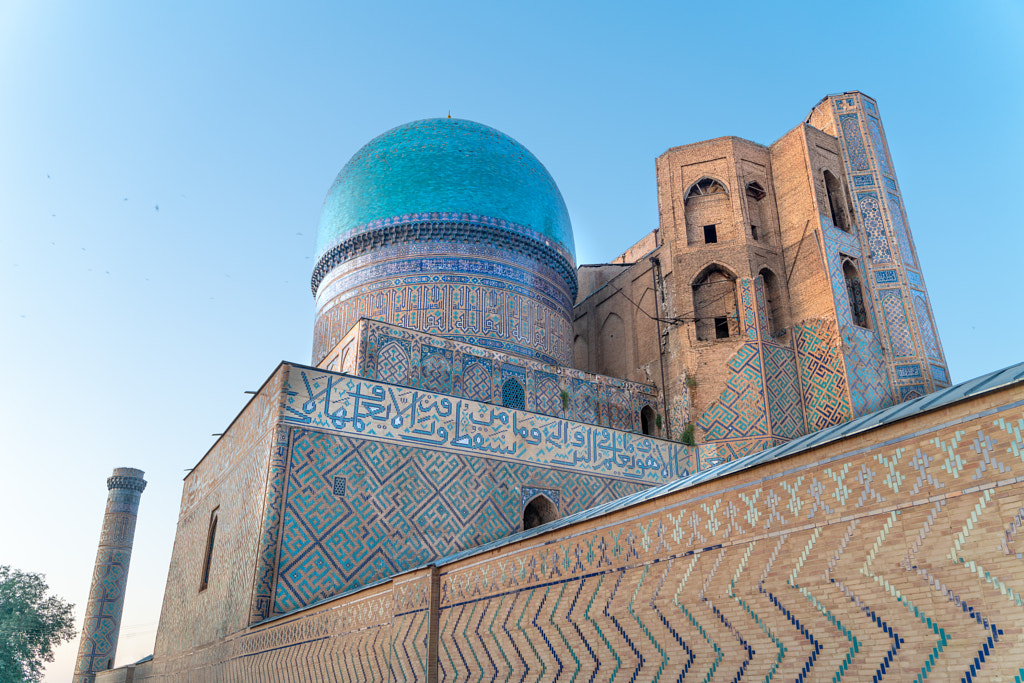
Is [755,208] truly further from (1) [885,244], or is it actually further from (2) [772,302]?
(1) [885,244]

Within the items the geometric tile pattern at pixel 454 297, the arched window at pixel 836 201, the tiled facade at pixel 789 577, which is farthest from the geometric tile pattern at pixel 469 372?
the tiled facade at pixel 789 577

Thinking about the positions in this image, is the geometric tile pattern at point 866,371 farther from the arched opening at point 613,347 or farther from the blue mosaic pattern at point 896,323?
the arched opening at point 613,347

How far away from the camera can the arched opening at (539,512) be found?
25.4ft

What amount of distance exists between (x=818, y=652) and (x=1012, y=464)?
0.89 meters

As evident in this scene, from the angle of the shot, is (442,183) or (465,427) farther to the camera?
(442,183)

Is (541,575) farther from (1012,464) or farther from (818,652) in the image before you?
(1012,464)

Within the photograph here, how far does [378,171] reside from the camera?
10930 mm

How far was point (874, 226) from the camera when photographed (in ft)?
32.6

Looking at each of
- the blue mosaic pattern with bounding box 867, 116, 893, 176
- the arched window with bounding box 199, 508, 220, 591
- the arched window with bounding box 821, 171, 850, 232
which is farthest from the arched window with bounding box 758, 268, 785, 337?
the arched window with bounding box 199, 508, 220, 591

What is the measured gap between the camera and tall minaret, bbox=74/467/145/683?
1414 cm

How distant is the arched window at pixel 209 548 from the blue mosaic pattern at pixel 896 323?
7675 millimetres

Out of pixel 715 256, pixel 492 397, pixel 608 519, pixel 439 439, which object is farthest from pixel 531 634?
pixel 715 256

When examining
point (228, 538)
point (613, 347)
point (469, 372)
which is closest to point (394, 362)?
point (469, 372)

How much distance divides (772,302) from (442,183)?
4511mm
